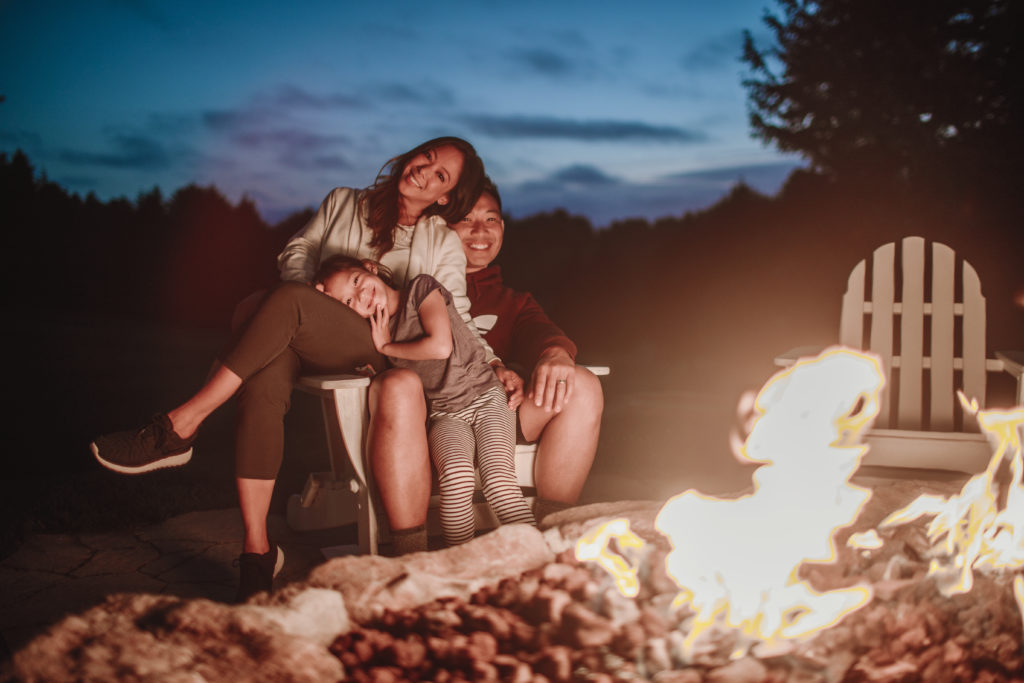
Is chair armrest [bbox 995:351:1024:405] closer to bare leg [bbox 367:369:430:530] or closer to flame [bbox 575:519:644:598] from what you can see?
flame [bbox 575:519:644:598]

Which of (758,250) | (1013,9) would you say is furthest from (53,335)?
(1013,9)

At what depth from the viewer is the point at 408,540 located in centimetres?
206

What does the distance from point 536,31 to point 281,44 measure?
1.94m

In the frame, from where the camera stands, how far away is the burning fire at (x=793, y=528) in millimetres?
1557

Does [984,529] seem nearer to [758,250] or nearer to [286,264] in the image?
[286,264]

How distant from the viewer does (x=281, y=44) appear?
5.30 m

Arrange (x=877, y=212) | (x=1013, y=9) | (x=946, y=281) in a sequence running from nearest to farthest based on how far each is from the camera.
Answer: (x=946, y=281) → (x=1013, y=9) → (x=877, y=212)

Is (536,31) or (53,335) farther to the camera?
(53,335)

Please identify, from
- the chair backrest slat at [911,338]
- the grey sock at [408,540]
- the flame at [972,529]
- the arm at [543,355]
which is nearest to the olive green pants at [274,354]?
the grey sock at [408,540]

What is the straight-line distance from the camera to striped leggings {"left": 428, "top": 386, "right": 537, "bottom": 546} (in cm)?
206

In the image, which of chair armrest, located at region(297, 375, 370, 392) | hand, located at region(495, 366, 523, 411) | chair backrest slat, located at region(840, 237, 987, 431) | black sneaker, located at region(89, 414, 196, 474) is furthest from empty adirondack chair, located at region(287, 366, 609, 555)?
chair backrest slat, located at region(840, 237, 987, 431)

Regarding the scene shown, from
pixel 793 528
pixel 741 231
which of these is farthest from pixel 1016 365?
pixel 741 231

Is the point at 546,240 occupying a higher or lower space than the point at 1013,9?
lower

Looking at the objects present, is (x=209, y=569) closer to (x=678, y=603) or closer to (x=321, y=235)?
(x=321, y=235)
